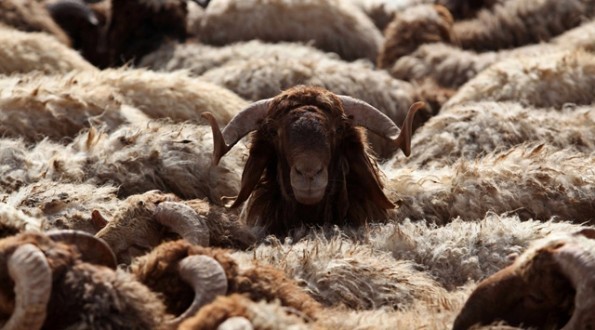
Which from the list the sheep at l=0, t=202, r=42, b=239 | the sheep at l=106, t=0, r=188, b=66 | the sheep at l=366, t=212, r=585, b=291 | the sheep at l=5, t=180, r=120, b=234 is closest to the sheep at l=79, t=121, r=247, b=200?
the sheep at l=5, t=180, r=120, b=234

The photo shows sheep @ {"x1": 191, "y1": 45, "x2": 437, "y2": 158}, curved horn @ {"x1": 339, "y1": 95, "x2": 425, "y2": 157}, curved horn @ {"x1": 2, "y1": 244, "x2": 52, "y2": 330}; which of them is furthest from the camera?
sheep @ {"x1": 191, "y1": 45, "x2": 437, "y2": 158}

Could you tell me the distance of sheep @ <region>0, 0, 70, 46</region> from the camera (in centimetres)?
1408

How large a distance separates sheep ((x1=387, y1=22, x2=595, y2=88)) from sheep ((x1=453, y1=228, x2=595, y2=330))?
24.6 ft

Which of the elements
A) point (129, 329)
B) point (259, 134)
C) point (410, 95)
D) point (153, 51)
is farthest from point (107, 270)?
point (153, 51)

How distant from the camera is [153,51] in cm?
1476

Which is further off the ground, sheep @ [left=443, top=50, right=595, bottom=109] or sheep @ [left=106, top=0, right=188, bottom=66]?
sheep @ [left=443, top=50, right=595, bottom=109]

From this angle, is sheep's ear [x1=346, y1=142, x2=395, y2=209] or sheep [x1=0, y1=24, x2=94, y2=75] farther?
sheep [x1=0, y1=24, x2=94, y2=75]

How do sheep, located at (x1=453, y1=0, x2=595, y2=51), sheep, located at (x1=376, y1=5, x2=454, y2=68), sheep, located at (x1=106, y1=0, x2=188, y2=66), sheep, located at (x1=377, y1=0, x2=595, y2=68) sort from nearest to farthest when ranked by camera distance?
sheep, located at (x1=376, y1=5, x2=454, y2=68) < sheep, located at (x1=377, y1=0, x2=595, y2=68) < sheep, located at (x1=453, y1=0, x2=595, y2=51) < sheep, located at (x1=106, y1=0, x2=188, y2=66)

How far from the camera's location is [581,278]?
5629 millimetres

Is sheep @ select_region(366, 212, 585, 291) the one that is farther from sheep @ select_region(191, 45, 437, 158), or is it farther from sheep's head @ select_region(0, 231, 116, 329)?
sheep @ select_region(191, 45, 437, 158)

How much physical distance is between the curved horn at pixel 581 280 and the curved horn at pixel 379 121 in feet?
10.4

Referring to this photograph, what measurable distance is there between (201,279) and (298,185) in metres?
2.44

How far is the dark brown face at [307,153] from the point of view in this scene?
8.26 meters

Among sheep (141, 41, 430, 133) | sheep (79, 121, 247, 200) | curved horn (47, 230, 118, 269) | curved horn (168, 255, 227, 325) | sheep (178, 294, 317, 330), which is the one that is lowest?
sheep (141, 41, 430, 133)
